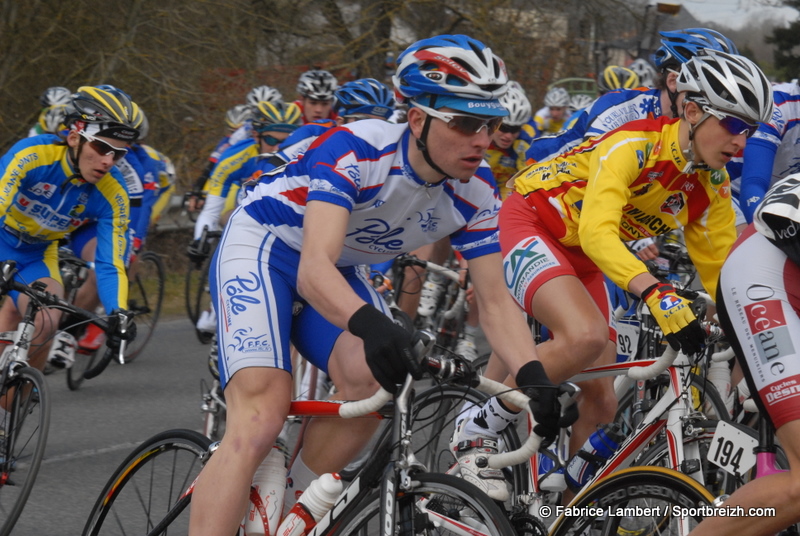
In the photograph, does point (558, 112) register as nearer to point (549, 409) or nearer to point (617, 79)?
point (617, 79)

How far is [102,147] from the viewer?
19.2 ft

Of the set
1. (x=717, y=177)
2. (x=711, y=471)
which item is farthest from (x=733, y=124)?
(x=711, y=471)

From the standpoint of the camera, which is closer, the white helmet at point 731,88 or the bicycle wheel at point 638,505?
the bicycle wheel at point 638,505

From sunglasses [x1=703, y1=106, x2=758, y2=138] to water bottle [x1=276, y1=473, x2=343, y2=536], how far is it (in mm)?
2110

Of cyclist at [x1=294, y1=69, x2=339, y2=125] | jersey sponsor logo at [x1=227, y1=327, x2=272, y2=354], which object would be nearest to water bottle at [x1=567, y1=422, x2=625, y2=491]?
jersey sponsor logo at [x1=227, y1=327, x2=272, y2=354]

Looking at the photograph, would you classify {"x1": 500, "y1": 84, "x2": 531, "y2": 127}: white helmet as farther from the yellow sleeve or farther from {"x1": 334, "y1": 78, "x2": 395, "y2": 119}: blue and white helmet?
the yellow sleeve

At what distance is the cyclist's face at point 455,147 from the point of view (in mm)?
3521

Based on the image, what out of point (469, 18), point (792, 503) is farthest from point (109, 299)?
point (469, 18)

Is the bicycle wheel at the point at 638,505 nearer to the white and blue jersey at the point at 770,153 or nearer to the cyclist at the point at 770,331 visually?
the cyclist at the point at 770,331

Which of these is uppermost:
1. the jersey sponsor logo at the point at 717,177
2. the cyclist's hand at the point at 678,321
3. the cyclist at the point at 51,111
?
the cyclist at the point at 51,111

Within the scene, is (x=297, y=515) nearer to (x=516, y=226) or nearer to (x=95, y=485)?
(x=516, y=226)

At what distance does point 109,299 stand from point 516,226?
6.96 ft

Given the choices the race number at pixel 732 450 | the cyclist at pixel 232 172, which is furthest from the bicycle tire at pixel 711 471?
the cyclist at pixel 232 172

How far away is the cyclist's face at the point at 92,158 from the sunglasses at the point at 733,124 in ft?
10.6
